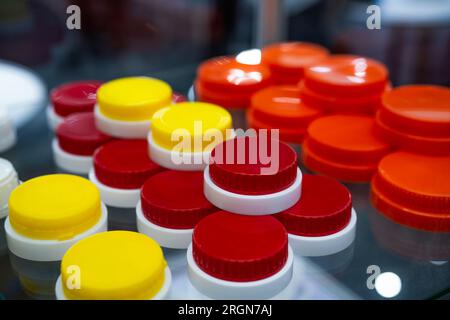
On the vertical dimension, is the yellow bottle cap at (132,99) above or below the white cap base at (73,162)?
above

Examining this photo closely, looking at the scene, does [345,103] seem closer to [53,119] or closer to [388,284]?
[388,284]

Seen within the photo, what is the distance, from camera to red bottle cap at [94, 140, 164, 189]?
838 mm

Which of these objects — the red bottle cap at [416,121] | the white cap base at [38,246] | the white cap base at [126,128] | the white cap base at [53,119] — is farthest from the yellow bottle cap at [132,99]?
the red bottle cap at [416,121]

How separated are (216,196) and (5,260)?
0.27 meters

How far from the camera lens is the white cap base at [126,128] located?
90 cm

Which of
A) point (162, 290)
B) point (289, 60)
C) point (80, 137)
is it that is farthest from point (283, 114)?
point (162, 290)

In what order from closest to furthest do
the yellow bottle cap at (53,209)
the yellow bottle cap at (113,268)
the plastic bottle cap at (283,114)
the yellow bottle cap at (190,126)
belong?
the yellow bottle cap at (113,268) → the yellow bottle cap at (53,209) → the yellow bottle cap at (190,126) → the plastic bottle cap at (283,114)

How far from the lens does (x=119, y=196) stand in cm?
84

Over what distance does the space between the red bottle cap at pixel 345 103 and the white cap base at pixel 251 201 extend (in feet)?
0.95

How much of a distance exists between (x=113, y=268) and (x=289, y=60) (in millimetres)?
642

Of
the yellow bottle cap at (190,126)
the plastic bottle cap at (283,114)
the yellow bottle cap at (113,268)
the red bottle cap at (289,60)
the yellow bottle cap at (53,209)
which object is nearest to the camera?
the yellow bottle cap at (113,268)

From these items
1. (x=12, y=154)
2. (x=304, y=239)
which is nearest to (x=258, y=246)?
(x=304, y=239)

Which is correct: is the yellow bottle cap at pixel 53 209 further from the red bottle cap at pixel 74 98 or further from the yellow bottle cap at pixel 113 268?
the red bottle cap at pixel 74 98

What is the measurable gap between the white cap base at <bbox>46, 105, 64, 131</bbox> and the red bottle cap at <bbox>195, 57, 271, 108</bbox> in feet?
0.83
